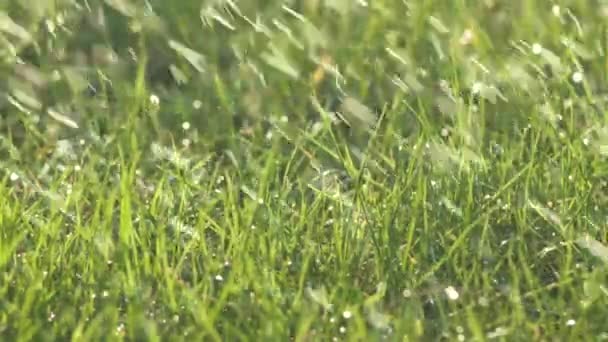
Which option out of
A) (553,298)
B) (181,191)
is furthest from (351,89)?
(553,298)

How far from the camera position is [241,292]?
2.52 metres

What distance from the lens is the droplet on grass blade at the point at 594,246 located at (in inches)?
104

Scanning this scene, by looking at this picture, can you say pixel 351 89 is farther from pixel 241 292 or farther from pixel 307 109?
pixel 241 292

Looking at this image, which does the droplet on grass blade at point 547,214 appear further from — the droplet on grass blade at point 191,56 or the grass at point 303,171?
the droplet on grass blade at point 191,56

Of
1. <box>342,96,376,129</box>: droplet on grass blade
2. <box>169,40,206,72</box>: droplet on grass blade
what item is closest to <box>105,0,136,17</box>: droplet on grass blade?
<box>169,40,206,72</box>: droplet on grass blade

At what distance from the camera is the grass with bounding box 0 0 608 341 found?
2523 mm

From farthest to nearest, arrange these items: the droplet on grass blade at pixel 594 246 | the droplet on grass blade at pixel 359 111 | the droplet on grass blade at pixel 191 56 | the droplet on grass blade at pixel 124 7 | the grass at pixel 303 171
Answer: the droplet on grass blade at pixel 124 7 → the droplet on grass blade at pixel 191 56 → the droplet on grass blade at pixel 359 111 → the droplet on grass blade at pixel 594 246 → the grass at pixel 303 171

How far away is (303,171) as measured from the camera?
311cm

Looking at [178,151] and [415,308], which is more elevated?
[415,308]

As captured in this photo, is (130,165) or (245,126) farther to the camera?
(245,126)

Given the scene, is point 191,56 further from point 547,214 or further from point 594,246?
point 594,246

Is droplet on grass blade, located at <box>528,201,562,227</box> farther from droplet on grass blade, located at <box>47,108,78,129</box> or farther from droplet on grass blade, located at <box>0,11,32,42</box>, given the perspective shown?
droplet on grass blade, located at <box>0,11,32,42</box>

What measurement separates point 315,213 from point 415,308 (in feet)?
1.25

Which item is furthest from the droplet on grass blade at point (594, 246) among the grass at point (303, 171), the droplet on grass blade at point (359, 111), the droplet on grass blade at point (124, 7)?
the droplet on grass blade at point (124, 7)
